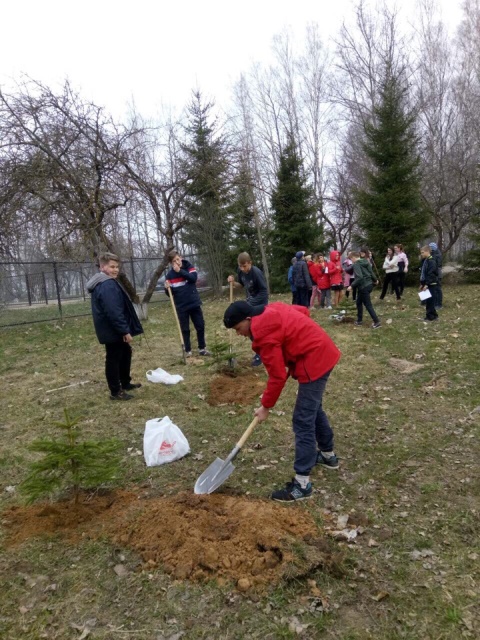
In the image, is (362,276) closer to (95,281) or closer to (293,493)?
(95,281)

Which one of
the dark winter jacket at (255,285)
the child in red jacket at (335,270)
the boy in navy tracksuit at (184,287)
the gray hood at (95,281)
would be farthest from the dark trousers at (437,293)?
the gray hood at (95,281)

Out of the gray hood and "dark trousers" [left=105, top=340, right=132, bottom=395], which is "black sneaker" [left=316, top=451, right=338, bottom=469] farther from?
the gray hood

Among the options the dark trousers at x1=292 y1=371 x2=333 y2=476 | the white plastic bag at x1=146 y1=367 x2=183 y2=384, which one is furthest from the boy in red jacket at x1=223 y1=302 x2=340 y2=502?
the white plastic bag at x1=146 y1=367 x2=183 y2=384

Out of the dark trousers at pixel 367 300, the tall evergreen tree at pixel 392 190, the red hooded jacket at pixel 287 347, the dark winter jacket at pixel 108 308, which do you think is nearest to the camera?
the red hooded jacket at pixel 287 347

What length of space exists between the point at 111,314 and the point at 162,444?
198cm

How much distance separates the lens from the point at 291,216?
65.2 ft

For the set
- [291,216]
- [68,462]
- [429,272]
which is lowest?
[68,462]

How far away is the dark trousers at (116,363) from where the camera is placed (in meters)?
5.68

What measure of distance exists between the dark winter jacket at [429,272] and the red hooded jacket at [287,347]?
288 inches

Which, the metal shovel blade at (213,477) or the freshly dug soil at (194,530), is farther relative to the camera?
the metal shovel blade at (213,477)

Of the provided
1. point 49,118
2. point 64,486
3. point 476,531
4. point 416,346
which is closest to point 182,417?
point 64,486

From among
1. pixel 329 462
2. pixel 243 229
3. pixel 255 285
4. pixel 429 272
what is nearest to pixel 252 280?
pixel 255 285

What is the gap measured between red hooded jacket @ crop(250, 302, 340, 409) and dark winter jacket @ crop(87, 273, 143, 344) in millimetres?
2686

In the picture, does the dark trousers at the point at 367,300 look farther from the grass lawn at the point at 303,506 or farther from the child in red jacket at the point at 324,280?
the child in red jacket at the point at 324,280
